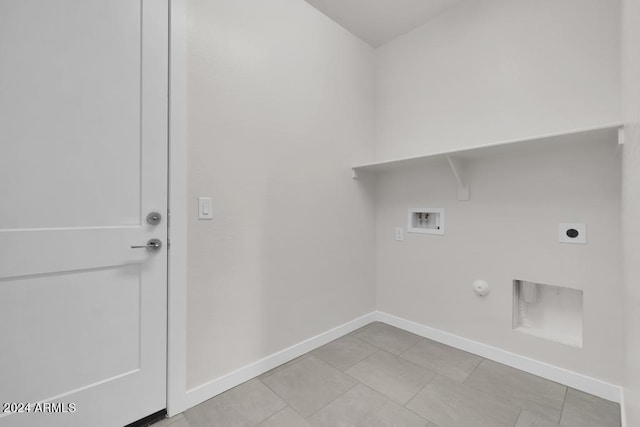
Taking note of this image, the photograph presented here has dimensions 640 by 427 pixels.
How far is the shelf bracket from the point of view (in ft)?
6.21

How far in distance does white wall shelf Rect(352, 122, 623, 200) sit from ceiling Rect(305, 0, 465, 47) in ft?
3.86

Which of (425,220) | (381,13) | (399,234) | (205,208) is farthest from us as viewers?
(399,234)

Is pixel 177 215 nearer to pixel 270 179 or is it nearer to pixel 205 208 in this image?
pixel 205 208

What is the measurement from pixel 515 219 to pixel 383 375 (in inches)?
53.2

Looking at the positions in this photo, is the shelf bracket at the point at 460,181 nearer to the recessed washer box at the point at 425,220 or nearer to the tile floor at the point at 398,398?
the recessed washer box at the point at 425,220

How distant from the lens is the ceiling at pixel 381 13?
6.69 feet

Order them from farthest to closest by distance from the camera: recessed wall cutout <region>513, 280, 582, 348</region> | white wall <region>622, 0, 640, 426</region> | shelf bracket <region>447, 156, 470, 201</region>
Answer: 1. shelf bracket <region>447, 156, 470, 201</region>
2. recessed wall cutout <region>513, 280, 582, 348</region>
3. white wall <region>622, 0, 640, 426</region>

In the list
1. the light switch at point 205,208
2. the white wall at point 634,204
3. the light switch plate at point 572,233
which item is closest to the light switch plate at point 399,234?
the light switch plate at point 572,233

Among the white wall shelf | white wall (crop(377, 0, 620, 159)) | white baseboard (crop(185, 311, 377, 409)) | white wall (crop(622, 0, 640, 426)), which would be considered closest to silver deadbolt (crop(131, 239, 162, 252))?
white baseboard (crop(185, 311, 377, 409))

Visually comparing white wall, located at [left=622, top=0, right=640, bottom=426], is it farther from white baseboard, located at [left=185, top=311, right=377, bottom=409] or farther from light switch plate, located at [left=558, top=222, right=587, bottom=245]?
white baseboard, located at [left=185, top=311, right=377, bottom=409]

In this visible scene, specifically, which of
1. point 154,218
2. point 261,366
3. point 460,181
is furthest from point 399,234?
point 154,218

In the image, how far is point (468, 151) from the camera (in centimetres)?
173

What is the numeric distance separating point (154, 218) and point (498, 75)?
→ 7.73ft

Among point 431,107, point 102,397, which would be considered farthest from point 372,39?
point 102,397
